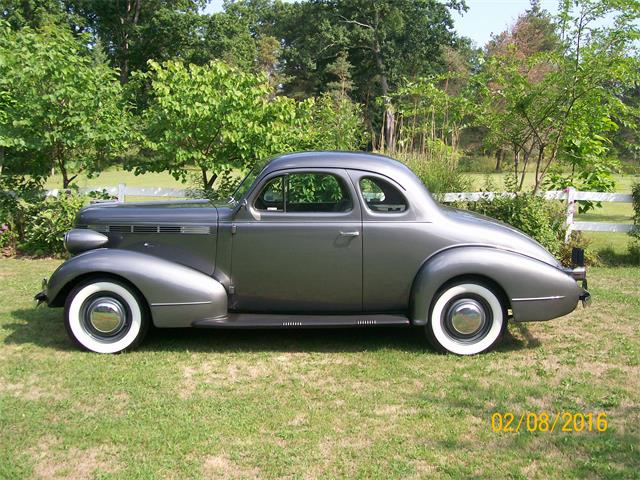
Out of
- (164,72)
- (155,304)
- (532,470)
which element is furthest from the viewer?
(164,72)

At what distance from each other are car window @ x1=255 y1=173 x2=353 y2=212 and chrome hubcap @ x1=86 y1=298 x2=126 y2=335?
1.48 m

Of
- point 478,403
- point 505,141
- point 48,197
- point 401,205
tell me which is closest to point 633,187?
point 505,141

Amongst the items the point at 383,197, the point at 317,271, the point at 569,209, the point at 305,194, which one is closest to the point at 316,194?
the point at 305,194

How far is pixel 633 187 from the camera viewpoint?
30.0 feet

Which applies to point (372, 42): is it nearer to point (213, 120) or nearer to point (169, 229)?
point (213, 120)

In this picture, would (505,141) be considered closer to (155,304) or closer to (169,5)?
(155,304)

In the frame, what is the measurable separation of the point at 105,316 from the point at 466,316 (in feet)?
10.1

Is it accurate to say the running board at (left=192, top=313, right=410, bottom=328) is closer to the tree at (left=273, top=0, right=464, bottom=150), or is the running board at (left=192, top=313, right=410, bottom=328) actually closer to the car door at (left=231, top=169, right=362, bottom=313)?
the car door at (left=231, top=169, right=362, bottom=313)

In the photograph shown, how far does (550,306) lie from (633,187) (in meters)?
5.29

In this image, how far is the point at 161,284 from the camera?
4.85 m

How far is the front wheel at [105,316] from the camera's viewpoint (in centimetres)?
491

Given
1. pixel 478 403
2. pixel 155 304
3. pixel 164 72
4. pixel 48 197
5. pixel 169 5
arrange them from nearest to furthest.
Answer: pixel 478 403 < pixel 155 304 < pixel 164 72 < pixel 48 197 < pixel 169 5

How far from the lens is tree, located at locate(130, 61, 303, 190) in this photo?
8.70 meters

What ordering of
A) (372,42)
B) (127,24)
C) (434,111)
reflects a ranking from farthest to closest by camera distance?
(372,42) < (127,24) < (434,111)
